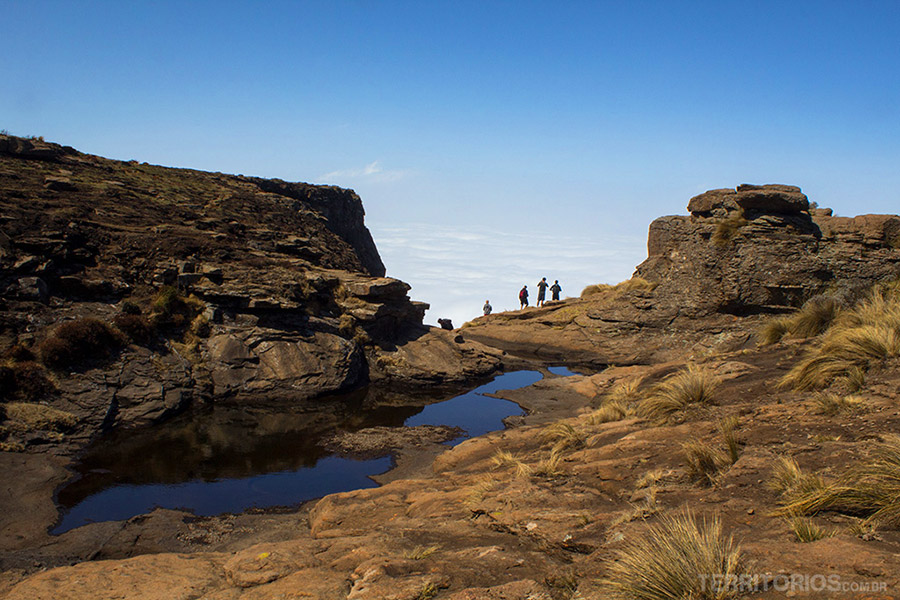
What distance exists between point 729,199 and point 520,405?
15906mm

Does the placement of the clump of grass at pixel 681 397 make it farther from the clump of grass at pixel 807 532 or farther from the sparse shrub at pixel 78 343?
the sparse shrub at pixel 78 343

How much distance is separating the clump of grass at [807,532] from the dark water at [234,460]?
10.2 meters

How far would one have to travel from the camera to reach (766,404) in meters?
9.48

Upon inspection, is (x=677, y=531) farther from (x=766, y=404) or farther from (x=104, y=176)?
(x=104, y=176)

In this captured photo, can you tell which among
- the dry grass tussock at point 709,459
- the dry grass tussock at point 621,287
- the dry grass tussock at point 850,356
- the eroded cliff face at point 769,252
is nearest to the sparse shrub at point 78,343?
the dry grass tussock at point 709,459

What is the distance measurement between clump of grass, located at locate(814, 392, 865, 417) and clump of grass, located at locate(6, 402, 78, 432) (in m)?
18.1

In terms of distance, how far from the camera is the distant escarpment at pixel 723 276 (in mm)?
24078

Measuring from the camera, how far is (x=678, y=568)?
421cm

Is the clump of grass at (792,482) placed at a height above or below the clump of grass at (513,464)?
above

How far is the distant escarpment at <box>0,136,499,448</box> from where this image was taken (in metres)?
17.7

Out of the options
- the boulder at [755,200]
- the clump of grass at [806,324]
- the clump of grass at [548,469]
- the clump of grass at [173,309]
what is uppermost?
the boulder at [755,200]

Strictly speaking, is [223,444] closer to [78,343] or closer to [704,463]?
[78,343]

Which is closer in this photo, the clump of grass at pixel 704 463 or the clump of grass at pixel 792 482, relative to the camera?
the clump of grass at pixel 792 482

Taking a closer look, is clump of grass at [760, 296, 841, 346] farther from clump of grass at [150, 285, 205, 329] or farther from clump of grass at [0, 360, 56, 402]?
clump of grass at [0, 360, 56, 402]
